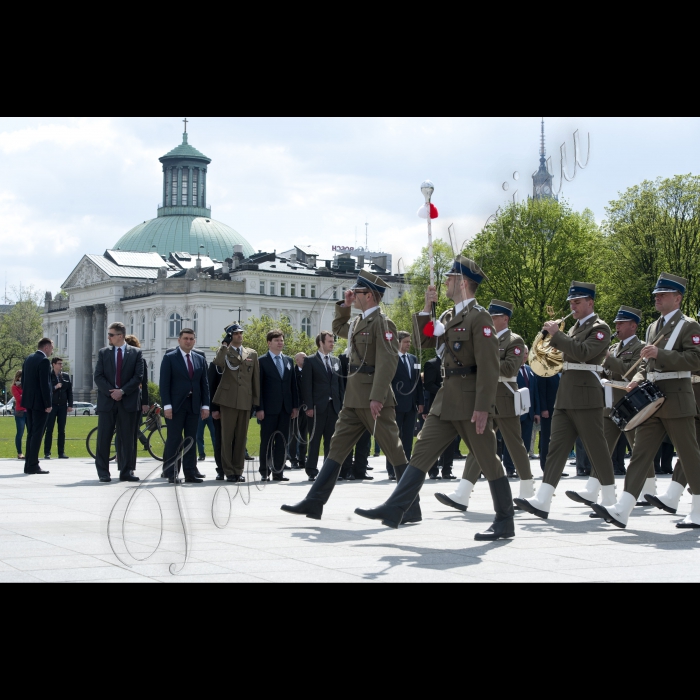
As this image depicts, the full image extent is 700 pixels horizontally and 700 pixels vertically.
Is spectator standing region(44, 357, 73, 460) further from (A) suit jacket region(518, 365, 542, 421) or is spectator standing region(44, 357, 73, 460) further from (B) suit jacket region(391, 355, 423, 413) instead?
(A) suit jacket region(518, 365, 542, 421)

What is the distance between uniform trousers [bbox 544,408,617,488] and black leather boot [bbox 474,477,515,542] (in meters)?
1.34

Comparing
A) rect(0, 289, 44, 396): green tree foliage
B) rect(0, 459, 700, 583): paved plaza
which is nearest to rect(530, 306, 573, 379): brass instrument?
rect(0, 459, 700, 583): paved plaza

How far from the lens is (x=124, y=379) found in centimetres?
1505

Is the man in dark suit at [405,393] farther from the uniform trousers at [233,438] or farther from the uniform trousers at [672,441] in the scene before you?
the uniform trousers at [672,441]

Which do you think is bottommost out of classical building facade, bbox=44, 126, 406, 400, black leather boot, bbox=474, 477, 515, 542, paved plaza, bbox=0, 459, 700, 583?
paved plaza, bbox=0, 459, 700, 583

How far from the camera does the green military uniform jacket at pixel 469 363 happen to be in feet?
28.5

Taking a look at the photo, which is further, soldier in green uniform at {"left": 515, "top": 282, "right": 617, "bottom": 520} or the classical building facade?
the classical building facade

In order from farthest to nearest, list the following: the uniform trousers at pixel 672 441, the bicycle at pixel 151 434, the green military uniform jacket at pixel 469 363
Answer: the bicycle at pixel 151 434 < the uniform trousers at pixel 672 441 < the green military uniform jacket at pixel 469 363

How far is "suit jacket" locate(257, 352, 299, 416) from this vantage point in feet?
51.6

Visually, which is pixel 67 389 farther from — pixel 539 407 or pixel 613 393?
pixel 613 393

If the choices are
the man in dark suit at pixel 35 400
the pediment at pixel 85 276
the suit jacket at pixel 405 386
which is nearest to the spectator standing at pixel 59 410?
the man in dark suit at pixel 35 400

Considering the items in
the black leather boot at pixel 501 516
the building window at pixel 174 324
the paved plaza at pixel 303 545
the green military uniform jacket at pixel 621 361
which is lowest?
the paved plaza at pixel 303 545

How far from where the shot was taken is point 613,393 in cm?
1282
